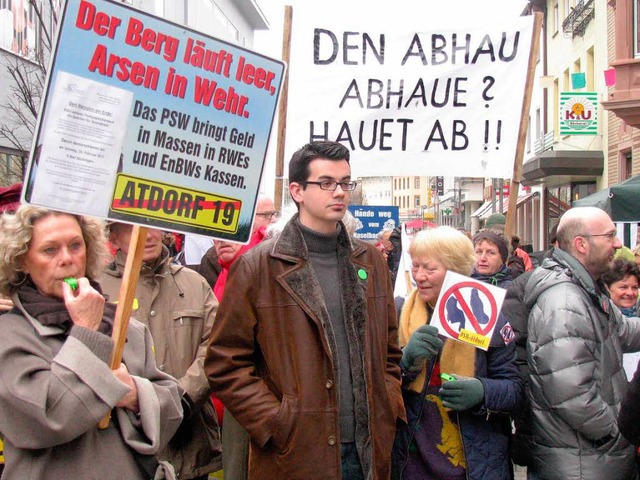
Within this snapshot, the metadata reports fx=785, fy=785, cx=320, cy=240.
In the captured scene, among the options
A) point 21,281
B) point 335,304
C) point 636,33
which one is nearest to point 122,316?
point 21,281

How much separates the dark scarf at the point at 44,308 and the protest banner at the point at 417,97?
10.8 ft

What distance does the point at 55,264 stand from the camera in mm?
2627

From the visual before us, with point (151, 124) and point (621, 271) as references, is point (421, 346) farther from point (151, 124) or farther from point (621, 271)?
point (621, 271)

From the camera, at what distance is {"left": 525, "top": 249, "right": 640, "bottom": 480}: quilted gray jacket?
3607mm

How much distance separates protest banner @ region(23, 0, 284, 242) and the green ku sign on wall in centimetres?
1989

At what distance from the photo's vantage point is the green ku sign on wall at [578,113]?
21.2 metres

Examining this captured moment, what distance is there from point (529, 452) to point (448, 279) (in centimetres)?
97

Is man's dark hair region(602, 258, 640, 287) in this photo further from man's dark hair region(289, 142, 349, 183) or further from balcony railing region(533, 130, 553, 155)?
balcony railing region(533, 130, 553, 155)

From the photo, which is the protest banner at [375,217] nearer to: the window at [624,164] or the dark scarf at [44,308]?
the window at [624,164]

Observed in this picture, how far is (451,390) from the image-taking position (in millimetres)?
3463

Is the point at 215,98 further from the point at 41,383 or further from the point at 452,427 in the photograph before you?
the point at 452,427

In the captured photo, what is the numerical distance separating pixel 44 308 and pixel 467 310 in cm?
185

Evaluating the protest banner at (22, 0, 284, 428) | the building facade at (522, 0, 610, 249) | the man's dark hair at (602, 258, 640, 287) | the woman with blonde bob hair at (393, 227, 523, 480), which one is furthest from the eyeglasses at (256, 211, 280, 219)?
the building facade at (522, 0, 610, 249)

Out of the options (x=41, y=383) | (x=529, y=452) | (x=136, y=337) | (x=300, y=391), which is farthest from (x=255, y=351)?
(x=529, y=452)
